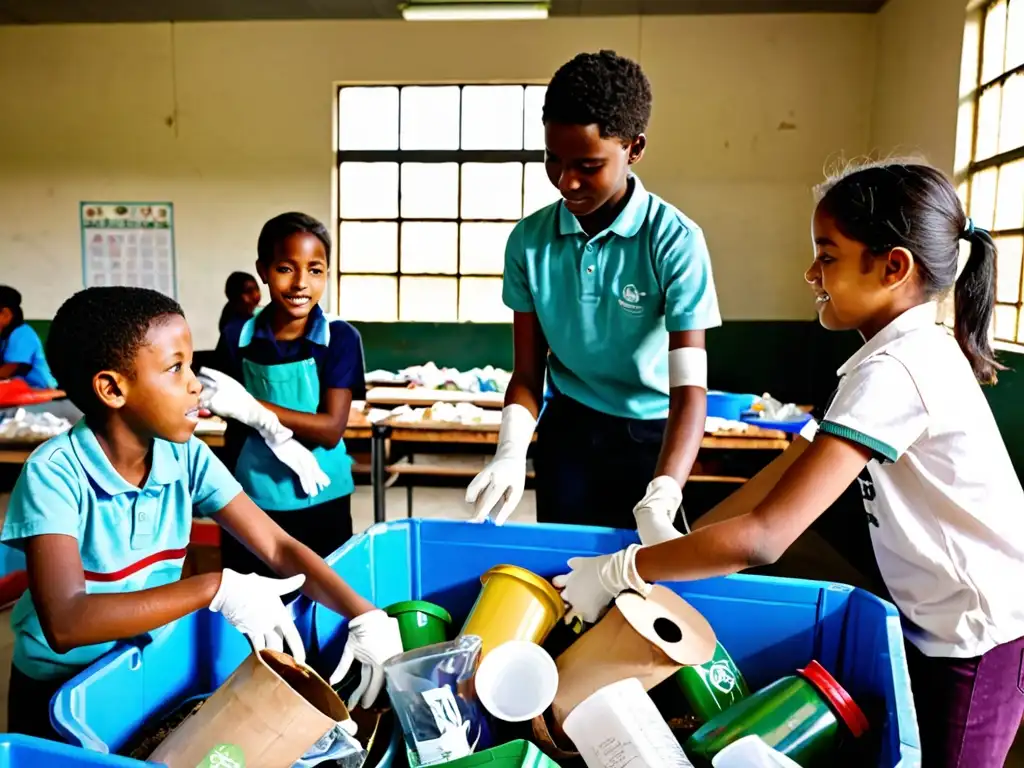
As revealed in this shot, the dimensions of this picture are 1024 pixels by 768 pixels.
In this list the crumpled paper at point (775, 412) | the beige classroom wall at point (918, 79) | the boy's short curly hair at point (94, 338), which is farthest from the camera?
the crumpled paper at point (775, 412)

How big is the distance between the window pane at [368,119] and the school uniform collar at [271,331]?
143 inches

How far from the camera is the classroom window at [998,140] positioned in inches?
118

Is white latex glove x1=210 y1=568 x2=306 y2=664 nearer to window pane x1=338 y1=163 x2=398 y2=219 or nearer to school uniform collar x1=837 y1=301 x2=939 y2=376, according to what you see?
school uniform collar x1=837 y1=301 x2=939 y2=376

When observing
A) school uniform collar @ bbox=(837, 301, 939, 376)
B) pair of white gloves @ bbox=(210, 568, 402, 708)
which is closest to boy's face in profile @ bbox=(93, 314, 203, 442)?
pair of white gloves @ bbox=(210, 568, 402, 708)

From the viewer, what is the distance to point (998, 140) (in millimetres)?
3170

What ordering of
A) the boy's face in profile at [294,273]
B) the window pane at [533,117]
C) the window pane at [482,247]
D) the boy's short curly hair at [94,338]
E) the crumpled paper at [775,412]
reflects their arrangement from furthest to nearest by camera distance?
the window pane at [482,247] → the window pane at [533,117] → the crumpled paper at [775,412] → the boy's face in profile at [294,273] → the boy's short curly hair at [94,338]

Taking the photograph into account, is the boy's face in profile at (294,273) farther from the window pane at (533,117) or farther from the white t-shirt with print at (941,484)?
the window pane at (533,117)

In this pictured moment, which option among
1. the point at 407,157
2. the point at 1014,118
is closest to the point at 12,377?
the point at 407,157

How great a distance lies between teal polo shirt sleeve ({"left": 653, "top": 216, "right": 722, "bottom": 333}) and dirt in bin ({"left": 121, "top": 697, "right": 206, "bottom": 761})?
0.97 meters

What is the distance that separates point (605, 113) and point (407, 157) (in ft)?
13.3

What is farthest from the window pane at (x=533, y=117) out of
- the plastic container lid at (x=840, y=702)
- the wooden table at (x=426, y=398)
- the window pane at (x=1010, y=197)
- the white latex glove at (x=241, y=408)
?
the plastic container lid at (x=840, y=702)

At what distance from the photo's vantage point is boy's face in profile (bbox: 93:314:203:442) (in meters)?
1.00

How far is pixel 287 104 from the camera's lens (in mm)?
4934

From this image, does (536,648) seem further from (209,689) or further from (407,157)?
(407,157)
